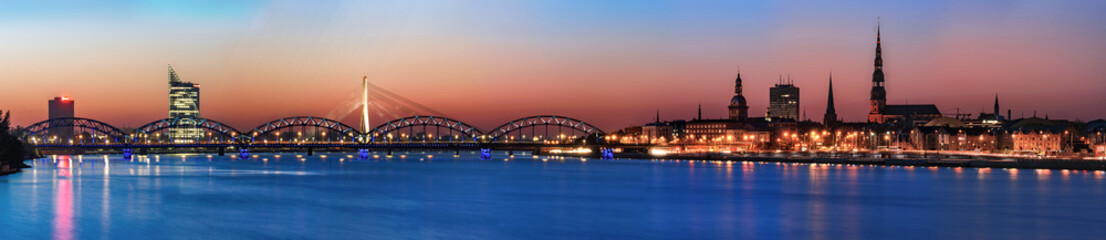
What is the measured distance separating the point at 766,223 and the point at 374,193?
107 feet

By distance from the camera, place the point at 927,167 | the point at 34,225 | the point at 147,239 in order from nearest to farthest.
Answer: the point at 147,239, the point at 34,225, the point at 927,167

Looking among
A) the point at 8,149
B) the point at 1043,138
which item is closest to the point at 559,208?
the point at 8,149

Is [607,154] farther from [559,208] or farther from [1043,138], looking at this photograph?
[559,208]

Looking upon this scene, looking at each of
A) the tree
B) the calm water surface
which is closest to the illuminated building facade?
the calm water surface

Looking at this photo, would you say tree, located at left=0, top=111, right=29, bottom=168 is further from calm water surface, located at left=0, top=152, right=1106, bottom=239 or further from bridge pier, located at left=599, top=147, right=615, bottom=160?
bridge pier, located at left=599, top=147, right=615, bottom=160

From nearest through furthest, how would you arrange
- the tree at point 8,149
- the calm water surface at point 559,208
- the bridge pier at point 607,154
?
the calm water surface at point 559,208
the tree at point 8,149
the bridge pier at point 607,154

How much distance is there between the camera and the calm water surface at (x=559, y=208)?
1718 inches

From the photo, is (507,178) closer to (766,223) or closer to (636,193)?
(636,193)

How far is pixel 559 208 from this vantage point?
57500 mm

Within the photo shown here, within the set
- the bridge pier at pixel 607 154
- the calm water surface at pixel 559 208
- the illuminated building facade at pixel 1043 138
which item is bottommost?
the calm water surface at pixel 559 208

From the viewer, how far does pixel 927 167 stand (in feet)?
390

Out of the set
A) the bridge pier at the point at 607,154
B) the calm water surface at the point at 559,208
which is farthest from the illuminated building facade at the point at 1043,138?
the calm water surface at the point at 559,208

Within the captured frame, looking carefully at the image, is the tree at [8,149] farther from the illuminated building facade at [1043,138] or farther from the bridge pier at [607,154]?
the illuminated building facade at [1043,138]

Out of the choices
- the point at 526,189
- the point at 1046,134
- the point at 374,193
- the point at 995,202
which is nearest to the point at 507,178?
the point at 526,189
